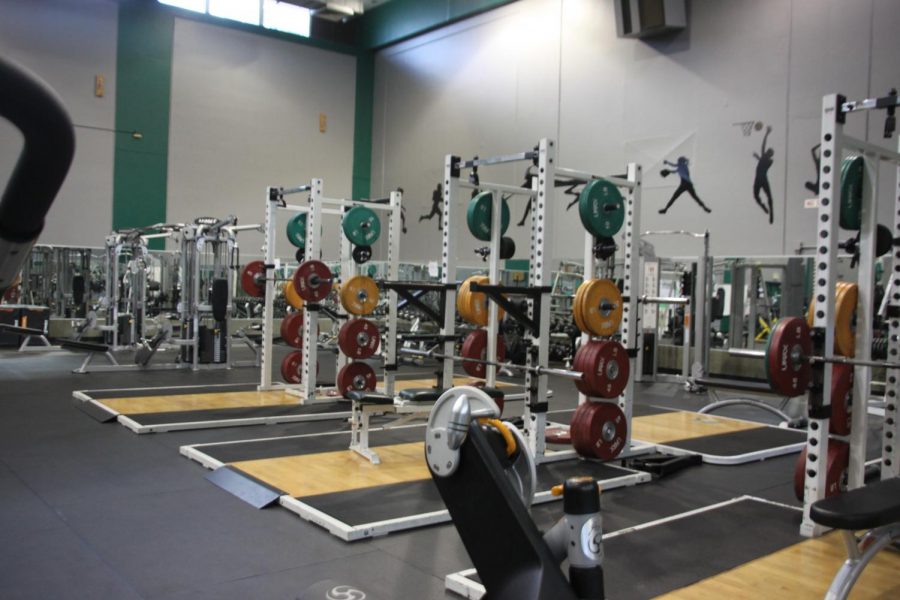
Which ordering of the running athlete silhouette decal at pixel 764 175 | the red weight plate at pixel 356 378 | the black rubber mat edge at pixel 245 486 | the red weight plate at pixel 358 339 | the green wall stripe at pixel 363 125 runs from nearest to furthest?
the black rubber mat edge at pixel 245 486
the red weight plate at pixel 358 339
the red weight plate at pixel 356 378
the running athlete silhouette decal at pixel 764 175
the green wall stripe at pixel 363 125

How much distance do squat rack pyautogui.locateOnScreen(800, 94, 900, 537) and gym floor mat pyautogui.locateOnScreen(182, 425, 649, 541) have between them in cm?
122

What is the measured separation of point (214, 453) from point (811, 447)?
335 centimetres

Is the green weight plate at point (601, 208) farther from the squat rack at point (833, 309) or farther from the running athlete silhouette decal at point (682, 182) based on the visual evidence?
the running athlete silhouette decal at point (682, 182)

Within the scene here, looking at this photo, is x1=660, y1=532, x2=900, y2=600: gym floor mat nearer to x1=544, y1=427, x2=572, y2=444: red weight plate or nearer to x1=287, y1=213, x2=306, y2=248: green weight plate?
x1=544, y1=427, x2=572, y2=444: red weight plate

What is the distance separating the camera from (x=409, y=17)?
14.6 meters

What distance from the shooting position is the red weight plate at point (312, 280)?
6414 millimetres

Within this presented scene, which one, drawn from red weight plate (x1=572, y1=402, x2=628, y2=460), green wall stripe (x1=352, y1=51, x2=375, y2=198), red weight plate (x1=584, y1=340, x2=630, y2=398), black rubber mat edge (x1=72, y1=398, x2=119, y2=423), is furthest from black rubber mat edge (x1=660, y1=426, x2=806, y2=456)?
green wall stripe (x1=352, y1=51, x2=375, y2=198)

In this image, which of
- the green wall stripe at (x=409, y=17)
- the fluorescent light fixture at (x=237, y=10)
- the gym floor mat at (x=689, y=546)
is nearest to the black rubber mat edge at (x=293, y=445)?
the gym floor mat at (x=689, y=546)

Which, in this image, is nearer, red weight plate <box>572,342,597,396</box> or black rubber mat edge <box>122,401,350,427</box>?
red weight plate <box>572,342,597,396</box>

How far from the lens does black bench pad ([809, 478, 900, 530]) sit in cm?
224

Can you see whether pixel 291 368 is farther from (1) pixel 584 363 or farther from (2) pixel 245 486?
(1) pixel 584 363

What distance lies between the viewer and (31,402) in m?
6.32

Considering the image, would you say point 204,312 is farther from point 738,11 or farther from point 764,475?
point 738,11

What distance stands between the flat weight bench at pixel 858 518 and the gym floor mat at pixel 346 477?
1.68m
